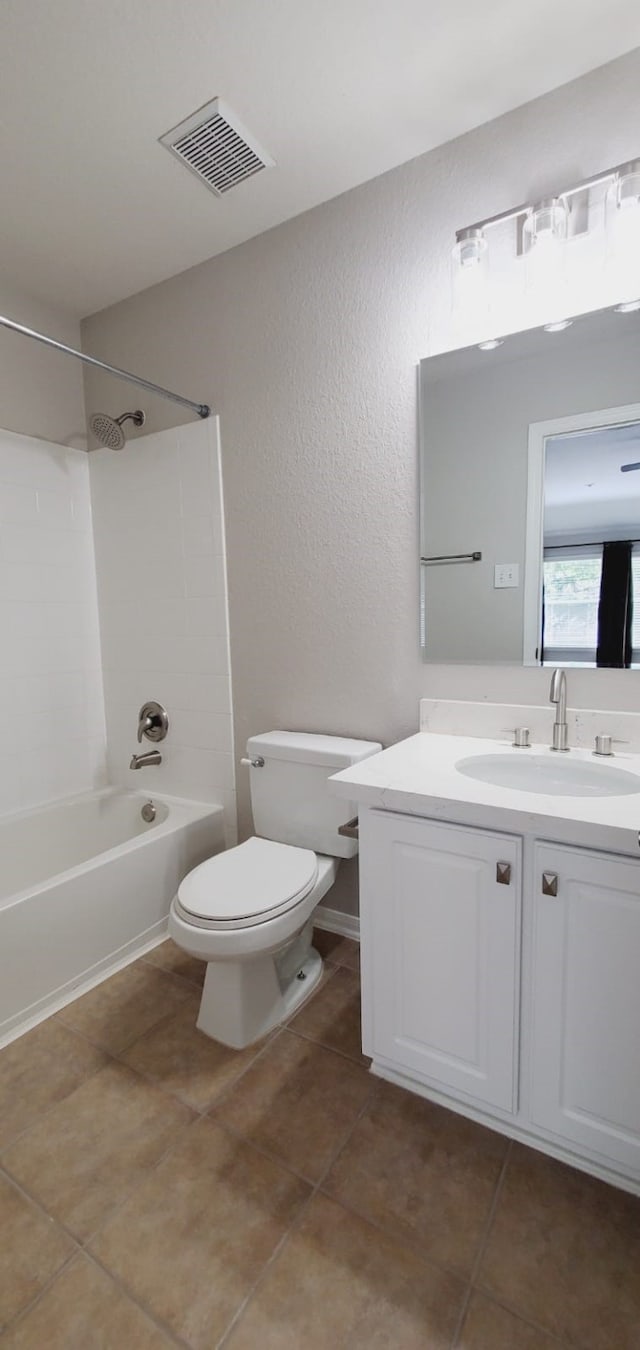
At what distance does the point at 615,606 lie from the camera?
139 cm

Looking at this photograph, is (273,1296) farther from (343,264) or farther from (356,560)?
(343,264)

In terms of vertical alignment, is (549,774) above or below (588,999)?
above

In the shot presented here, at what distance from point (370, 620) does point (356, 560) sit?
197mm

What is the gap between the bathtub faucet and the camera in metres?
2.27

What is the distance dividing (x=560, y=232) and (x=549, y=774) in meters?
1.30

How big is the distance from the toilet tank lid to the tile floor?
756mm

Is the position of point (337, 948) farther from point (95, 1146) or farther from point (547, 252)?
point (547, 252)

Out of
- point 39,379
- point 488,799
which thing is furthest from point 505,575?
point 39,379

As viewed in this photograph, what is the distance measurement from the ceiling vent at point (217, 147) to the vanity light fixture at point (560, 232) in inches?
25.0

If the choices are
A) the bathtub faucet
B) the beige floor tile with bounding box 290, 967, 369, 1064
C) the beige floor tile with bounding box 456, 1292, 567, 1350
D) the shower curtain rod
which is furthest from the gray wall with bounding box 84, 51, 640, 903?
the beige floor tile with bounding box 456, 1292, 567, 1350

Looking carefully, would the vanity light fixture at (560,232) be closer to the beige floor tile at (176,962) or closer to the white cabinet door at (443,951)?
the white cabinet door at (443,951)

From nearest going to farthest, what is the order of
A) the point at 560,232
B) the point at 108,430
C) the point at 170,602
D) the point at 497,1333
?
the point at 497,1333
the point at 560,232
the point at 108,430
the point at 170,602

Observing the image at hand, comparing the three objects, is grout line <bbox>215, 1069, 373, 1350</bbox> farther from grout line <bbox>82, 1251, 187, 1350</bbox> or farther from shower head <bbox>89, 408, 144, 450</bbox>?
shower head <bbox>89, 408, 144, 450</bbox>

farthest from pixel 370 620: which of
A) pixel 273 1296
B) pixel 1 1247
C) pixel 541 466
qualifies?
pixel 1 1247
